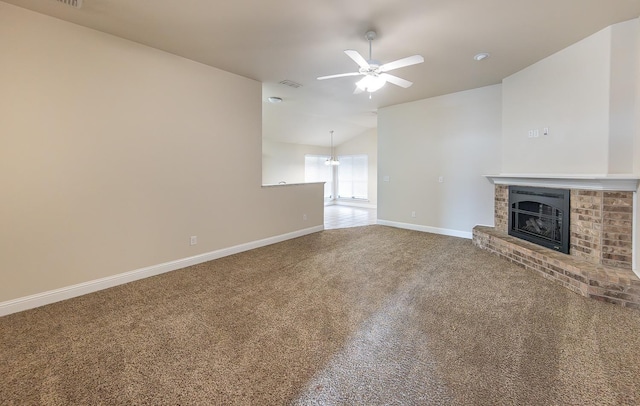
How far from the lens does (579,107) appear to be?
10.6 feet

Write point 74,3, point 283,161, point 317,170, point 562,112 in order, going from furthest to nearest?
point 317,170
point 283,161
point 562,112
point 74,3

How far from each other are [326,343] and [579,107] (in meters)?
4.03

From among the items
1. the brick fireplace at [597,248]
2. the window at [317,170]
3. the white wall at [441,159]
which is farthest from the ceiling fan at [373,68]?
the window at [317,170]

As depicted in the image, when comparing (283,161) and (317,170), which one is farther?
(317,170)

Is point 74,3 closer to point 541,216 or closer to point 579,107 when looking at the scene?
point 579,107

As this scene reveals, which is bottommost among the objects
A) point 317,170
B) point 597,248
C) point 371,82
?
point 597,248

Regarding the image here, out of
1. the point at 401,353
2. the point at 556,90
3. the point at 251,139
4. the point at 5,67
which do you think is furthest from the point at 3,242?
the point at 556,90

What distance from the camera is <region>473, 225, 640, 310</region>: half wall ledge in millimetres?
2512

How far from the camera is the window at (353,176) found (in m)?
10.1

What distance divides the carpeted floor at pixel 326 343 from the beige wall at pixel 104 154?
1.62 ft

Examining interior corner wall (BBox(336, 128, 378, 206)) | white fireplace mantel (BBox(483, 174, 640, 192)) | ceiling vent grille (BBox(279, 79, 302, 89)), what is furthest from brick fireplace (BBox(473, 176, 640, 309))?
interior corner wall (BBox(336, 128, 378, 206))

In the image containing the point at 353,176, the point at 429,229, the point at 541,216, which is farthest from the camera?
the point at 353,176

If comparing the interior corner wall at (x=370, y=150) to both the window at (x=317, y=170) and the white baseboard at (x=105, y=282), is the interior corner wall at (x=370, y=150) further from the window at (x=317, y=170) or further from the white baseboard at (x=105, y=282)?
the white baseboard at (x=105, y=282)

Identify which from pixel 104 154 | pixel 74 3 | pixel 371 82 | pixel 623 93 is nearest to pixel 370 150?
pixel 371 82
